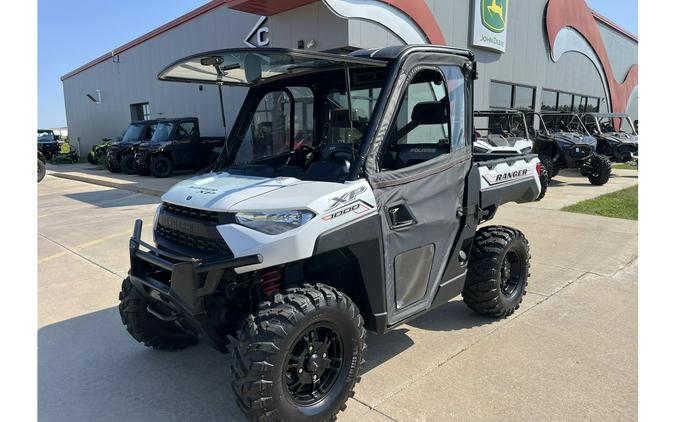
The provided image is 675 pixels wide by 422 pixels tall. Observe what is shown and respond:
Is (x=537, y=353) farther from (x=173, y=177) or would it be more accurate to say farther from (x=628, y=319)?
(x=173, y=177)

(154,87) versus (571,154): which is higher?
(154,87)

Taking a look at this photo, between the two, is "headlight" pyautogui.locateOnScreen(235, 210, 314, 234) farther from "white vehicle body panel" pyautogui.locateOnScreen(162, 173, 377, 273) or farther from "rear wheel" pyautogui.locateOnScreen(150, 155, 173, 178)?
"rear wheel" pyautogui.locateOnScreen(150, 155, 173, 178)

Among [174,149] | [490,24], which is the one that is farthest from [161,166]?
[490,24]

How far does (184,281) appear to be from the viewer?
2.41 metres

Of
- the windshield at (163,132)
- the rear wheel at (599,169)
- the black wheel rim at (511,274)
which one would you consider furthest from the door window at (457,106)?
the windshield at (163,132)

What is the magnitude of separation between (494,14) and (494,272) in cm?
1293

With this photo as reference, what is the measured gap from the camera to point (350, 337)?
269 cm

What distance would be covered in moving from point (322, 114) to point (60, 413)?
275cm

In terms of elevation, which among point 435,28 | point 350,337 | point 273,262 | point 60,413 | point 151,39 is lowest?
point 60,413

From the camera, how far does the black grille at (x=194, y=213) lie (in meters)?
2.60

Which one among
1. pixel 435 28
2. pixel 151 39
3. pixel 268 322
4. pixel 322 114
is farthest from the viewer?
pixel 151 39

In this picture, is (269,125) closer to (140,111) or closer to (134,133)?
(134,133)

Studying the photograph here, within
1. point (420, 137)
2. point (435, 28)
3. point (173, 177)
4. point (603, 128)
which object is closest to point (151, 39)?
point (173, 177)

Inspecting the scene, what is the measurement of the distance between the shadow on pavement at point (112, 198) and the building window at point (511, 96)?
1129cm
